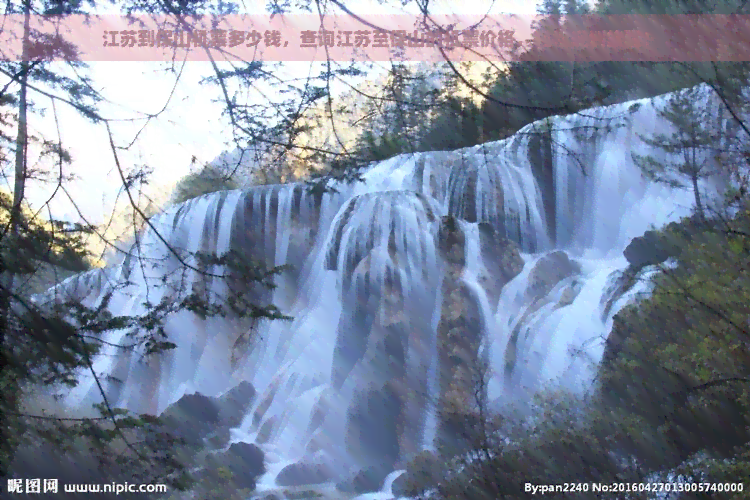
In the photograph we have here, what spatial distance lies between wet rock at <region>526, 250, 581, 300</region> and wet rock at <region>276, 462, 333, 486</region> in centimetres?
253

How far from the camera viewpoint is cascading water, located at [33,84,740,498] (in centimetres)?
511

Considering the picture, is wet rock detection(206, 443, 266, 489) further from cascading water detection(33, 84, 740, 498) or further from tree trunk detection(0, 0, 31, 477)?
tree trunk detection(0, 0, 31, 477)

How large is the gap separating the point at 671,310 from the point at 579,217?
3.29 meters

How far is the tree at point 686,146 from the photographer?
4887 millimetres

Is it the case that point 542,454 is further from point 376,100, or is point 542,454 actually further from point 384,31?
point 384,31

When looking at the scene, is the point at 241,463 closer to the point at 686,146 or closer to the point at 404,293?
the point at 404,293

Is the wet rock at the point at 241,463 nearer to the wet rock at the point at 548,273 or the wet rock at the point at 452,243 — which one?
the wet rock at the point at 452,243

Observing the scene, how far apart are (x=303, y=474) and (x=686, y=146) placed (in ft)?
14.1

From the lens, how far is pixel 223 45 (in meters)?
1.83

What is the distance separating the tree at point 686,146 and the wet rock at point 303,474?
150 inches

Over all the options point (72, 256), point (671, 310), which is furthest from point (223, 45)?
point (671, 310)

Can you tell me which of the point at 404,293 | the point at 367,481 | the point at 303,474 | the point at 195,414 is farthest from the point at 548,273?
the point at 195,414

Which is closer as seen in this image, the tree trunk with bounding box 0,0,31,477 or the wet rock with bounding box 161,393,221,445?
the tree trunk with bounding box 0,0,31,477

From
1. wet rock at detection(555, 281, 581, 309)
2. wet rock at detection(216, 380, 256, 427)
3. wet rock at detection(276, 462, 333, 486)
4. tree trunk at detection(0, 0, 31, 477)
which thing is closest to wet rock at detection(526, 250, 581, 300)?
wet rock at detection(555, 281, 581, 309)
